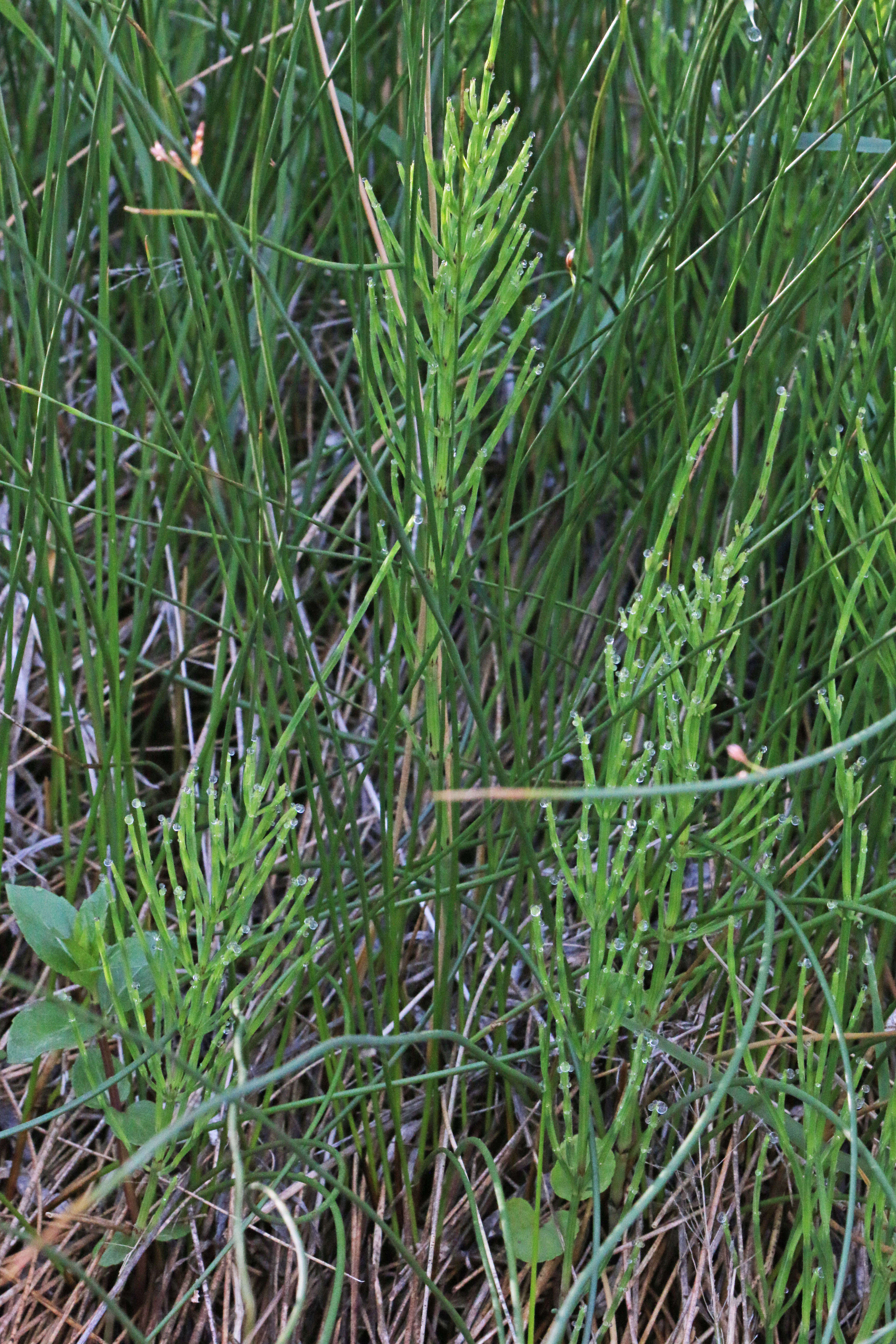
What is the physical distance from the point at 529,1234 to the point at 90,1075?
1.15 ft

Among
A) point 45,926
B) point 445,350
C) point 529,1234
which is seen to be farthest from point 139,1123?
point 445,350

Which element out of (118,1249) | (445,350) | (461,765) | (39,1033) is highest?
(445,350)

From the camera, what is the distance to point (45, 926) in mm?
876

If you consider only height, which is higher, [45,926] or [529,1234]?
[45,926]

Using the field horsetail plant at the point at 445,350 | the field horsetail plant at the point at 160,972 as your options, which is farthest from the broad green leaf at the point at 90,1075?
the field horsetail plant at the point at 445,350

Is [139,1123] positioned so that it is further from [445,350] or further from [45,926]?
[445,350]

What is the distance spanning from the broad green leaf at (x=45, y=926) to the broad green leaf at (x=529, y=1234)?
0.38m

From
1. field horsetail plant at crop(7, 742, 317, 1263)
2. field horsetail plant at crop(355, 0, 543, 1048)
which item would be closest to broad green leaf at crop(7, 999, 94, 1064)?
field horsetail plant at crop(7, 742, 317, 1263)

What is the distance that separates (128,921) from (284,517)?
1.29 ft

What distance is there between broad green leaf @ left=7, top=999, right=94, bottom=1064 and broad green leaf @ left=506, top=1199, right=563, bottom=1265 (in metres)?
0.35

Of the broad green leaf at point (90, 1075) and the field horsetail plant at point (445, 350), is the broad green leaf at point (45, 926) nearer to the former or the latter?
the broad green leaf at point (90, 1075)

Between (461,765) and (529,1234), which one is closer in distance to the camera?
(529,1234)

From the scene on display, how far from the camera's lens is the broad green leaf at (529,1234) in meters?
0.85

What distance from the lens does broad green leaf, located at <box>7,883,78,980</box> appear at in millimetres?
869
